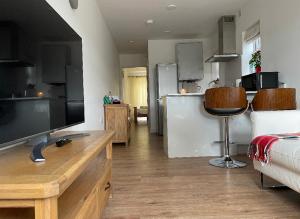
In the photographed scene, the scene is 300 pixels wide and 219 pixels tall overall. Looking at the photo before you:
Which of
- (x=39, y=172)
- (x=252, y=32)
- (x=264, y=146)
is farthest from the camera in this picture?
(x=252, y=32)

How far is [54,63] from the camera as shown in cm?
156

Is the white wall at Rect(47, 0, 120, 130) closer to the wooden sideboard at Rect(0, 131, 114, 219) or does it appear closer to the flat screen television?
the flat screen television

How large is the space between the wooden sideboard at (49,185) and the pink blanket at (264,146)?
1.25 m

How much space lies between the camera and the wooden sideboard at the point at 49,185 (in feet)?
2.46

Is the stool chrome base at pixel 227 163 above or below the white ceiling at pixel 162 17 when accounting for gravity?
below

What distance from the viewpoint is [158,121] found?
7016 mm

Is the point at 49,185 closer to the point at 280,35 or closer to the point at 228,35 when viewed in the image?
the point at 280,35

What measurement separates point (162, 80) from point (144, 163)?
3.67 m

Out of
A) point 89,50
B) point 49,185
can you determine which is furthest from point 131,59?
point 49,185

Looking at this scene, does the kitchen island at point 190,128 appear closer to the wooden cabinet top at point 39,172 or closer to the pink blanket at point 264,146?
the pink blanket at point 264,146

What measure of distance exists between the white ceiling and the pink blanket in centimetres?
321

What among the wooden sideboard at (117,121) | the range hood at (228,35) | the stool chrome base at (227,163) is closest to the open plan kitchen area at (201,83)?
the range hood at (228,35)

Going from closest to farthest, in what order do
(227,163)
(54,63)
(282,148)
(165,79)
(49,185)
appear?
1. (49,185)
2. (54,63)
3. (282,148)
4. (227,163)
5. (165,79)

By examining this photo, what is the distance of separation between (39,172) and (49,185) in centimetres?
13
